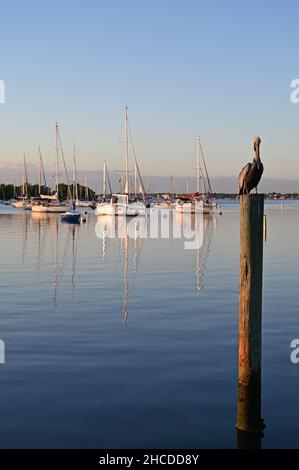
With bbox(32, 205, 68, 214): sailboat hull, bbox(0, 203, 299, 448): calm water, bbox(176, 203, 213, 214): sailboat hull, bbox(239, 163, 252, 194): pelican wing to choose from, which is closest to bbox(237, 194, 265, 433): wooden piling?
bbox(0, 203, 299, 448): calm water

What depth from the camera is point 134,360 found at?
12836 millimetres

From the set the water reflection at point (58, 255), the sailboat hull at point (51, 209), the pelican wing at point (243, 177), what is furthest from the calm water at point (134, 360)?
the sailboat hull at point (51, 209)

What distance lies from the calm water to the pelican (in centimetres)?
342

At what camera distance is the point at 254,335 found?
9.23 metres

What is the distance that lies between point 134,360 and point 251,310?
14.0ft

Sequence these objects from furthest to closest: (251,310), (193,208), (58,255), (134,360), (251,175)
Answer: (193,208), (58,255), (134,360), (251,175), (251,310)

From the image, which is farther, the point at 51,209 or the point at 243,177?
the point at 51,209

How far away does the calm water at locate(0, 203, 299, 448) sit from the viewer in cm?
935

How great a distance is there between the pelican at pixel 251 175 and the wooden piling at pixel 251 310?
4.25 feet

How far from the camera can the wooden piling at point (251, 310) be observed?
9.08m

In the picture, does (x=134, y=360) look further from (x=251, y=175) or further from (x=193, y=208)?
(x=193, y=208)

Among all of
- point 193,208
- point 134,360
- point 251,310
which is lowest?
point 134,360

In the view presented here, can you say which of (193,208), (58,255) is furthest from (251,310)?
(193,208)

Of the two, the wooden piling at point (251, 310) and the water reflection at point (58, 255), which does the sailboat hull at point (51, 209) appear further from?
the wooden piling at point (251, 310)
